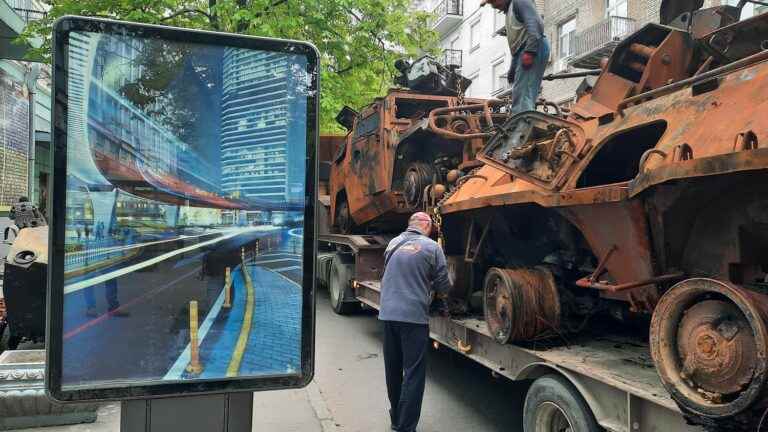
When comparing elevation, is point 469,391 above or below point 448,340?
below

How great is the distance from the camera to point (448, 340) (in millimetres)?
5680

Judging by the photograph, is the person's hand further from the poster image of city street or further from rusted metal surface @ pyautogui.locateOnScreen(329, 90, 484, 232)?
the poster image of city street

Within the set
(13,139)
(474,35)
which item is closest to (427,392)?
(13,139)

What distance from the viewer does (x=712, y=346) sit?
275 centimetres

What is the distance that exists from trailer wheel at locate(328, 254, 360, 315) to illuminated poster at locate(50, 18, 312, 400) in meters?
7.43

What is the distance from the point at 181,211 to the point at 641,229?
2.50 m

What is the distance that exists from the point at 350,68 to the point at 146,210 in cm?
1181

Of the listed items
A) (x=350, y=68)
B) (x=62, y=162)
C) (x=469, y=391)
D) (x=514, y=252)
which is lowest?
(x=469, y=391)

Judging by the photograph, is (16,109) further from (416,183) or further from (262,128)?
(262,128)

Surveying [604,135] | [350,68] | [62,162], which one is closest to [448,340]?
[604,135]

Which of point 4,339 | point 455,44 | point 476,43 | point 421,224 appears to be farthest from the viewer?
point 455,44

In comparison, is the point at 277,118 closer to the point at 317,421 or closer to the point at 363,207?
the point at 317,421

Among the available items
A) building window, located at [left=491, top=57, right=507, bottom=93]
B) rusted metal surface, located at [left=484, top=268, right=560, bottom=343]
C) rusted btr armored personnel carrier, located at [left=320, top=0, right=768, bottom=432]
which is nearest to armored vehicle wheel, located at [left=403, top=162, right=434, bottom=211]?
rusted btr armored personnel carrier, located at [left=320, top=0, right=768, bottom=432]

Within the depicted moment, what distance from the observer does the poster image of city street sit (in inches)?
86.6
